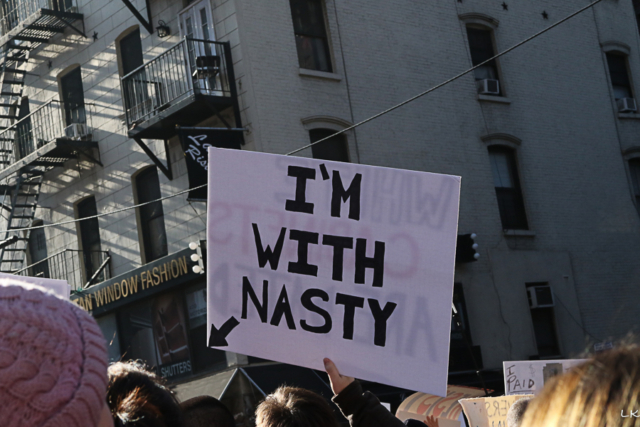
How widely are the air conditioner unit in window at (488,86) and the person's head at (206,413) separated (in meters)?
15.9

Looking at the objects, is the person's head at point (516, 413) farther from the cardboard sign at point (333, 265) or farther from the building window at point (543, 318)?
the building window at point (543, 318)

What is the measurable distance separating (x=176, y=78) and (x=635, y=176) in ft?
43.3

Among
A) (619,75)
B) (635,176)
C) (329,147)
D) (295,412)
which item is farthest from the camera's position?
(619,75)

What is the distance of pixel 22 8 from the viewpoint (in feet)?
64.4

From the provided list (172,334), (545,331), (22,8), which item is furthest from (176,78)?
(545,331)

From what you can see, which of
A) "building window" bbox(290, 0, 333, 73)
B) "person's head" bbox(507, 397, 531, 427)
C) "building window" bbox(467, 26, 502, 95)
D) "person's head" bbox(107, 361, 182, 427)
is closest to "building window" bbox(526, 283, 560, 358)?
"building window" bbox(467, 26, 502, 95)

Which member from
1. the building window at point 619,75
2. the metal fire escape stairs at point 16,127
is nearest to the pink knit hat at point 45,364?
Answer: the metal fire escape stairs at point 16,127

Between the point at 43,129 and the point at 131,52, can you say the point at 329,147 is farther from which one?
the point at 43,129

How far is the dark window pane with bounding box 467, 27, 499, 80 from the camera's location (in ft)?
61.4

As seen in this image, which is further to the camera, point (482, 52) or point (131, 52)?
point (482, 52)

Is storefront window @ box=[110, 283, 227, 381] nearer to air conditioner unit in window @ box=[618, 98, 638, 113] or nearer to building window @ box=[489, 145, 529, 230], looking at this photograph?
building window @ box=[489, 145, 529, 230]

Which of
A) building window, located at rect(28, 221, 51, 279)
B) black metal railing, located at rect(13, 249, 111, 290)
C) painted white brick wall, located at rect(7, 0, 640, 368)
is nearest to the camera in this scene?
painted white brick wall, located at rect(7, 0, 640, 368)

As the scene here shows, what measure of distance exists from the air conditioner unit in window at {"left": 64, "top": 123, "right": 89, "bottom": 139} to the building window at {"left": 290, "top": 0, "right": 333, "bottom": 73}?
5.70 meters

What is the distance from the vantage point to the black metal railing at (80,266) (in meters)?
17.3
